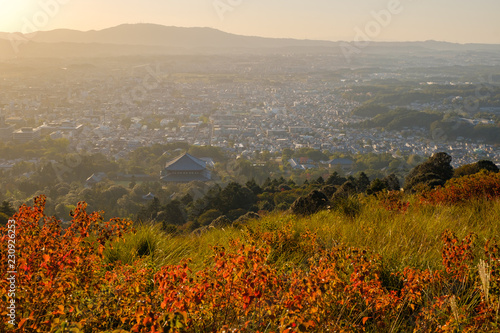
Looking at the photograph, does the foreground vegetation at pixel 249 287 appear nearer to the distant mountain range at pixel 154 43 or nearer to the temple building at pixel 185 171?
the temple building at pixel 185 171

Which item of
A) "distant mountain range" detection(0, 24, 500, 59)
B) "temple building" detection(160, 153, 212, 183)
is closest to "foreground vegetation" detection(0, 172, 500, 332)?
"temple building" detection(160, 153, 212, 183)

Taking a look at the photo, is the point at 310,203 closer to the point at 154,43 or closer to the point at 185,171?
the point at 185,171

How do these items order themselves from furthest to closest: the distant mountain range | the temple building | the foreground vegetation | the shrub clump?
the distant mountain range < the temple building < the shrub clump < the foreground vegetation

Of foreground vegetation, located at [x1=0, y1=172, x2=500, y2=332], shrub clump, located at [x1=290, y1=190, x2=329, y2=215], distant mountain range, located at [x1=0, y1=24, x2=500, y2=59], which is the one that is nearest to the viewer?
foreground vegetation, located at [x1=0, y1=172, x2=500, y2=332]

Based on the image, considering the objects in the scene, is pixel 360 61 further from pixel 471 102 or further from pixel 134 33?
pixel 134 33

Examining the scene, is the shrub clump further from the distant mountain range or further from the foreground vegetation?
the distant mountain range

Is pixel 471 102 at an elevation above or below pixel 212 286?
below

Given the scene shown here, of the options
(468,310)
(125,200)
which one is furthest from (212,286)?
(125,200)
